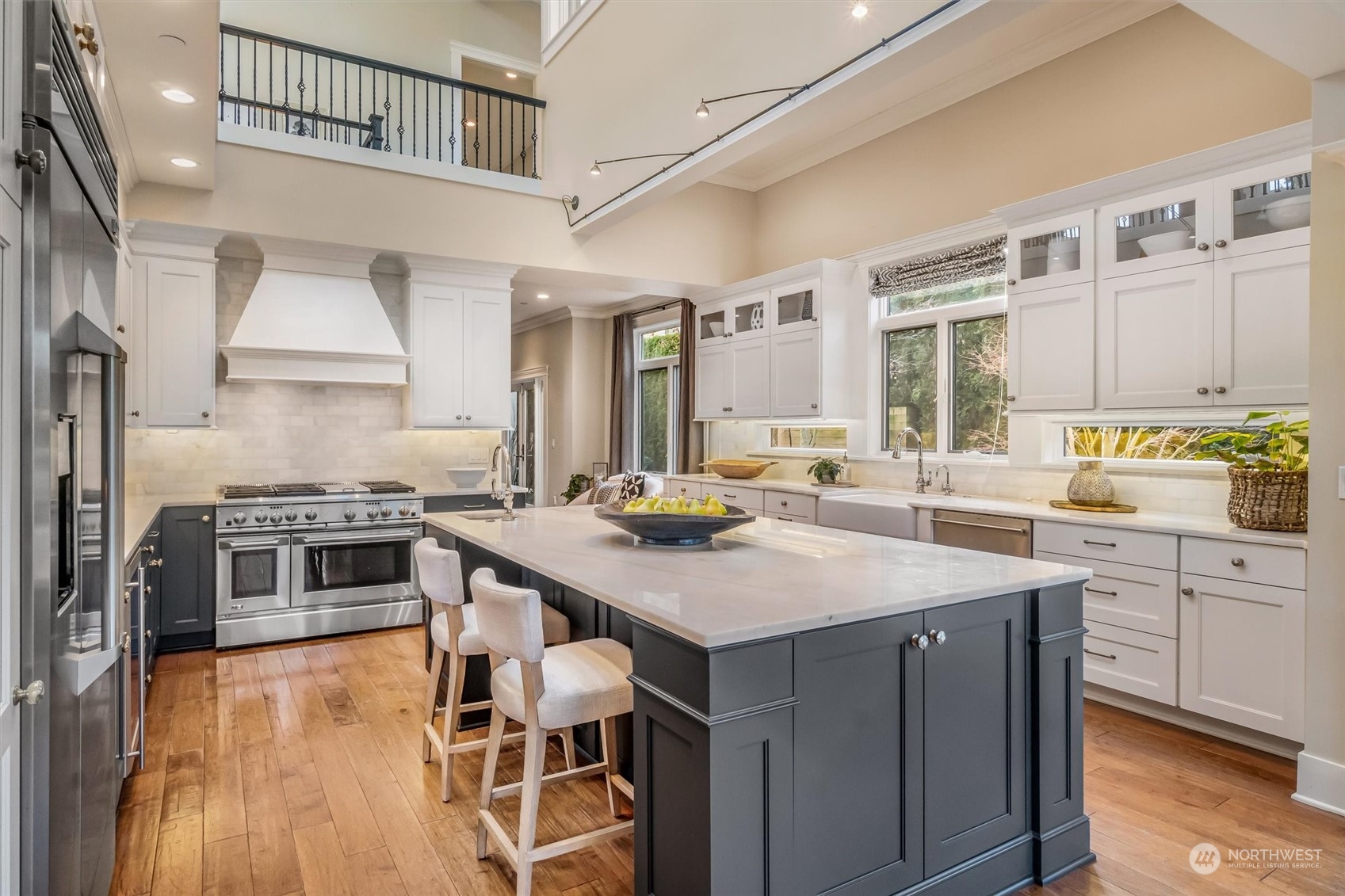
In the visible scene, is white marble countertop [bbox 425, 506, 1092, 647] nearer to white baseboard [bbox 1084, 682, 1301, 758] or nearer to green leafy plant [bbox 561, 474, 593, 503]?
white baseboard [bbox 1084, 682, 1301, 758]

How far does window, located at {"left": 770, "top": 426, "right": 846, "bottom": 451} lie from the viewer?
5.89 meters

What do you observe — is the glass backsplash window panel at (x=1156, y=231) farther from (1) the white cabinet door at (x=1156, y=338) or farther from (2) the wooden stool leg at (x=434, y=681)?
(2) the wooden stool leg at (x=434, y=681)

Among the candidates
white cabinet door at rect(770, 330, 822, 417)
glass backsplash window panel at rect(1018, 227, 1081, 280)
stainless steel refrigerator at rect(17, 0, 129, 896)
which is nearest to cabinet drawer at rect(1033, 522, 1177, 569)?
glass backsplash window panel at rect(1018, 227, 1081, 280)

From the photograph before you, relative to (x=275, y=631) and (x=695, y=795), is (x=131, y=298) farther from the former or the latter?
(x=695, y=795)

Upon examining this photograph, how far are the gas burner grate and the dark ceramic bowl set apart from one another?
2.94m

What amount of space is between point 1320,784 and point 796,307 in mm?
4070

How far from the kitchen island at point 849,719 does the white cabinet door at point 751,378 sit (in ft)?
11.9

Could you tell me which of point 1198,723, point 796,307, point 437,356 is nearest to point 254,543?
point 437,356

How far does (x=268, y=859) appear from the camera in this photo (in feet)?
7.47

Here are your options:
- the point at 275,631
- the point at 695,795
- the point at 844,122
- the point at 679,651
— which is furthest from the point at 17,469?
the point at 844,122

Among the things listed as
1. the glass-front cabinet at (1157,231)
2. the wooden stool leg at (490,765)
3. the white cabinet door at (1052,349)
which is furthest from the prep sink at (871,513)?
the wooden stool leg at (490,765)

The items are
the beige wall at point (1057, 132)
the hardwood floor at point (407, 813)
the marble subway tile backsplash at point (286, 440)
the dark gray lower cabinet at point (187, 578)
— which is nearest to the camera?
the hardwood floor at point (407, 813)

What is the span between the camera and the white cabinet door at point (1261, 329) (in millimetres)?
2982

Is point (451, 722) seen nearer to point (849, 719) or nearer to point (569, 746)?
point (569, 746)
